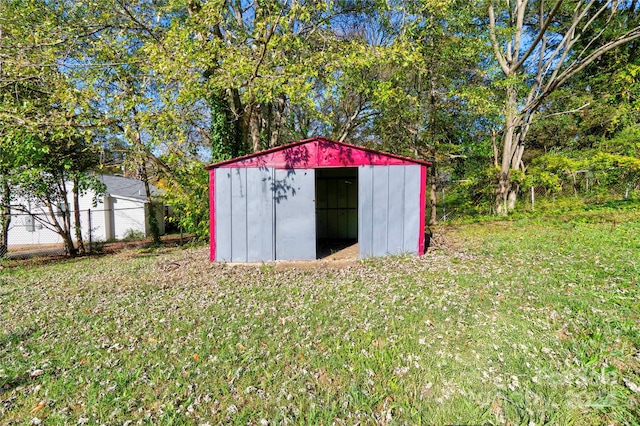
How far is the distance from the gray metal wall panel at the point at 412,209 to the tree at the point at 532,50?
654cm

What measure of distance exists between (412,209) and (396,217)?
0.41m

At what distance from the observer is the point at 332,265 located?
7133 millimetres

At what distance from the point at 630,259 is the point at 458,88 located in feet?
27.0

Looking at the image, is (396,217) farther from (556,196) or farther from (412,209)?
(556,196)

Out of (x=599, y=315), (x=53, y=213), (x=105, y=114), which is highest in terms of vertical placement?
(x=105, y=114)

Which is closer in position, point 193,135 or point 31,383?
point 31,383

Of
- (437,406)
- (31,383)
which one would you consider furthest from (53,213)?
(437,406)

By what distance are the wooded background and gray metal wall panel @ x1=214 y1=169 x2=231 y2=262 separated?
4.83 ft

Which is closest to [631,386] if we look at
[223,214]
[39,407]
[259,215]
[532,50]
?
[39,407]

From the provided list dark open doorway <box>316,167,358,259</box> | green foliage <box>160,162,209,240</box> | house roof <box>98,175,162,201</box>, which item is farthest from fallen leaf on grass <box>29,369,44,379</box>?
house roof <box>98,175,162,201</box>

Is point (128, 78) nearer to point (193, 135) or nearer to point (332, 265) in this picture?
point (193, 135)

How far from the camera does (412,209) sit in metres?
7.54

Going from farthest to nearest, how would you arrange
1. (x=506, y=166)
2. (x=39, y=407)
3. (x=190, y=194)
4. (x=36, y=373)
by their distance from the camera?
(x=506, y=166) < (x=190, y=194) < (x=36, y=373) < (x=39, y=407)

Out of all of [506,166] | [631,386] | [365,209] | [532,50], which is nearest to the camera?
[631,386]
